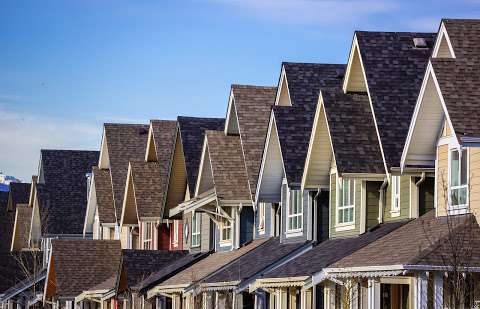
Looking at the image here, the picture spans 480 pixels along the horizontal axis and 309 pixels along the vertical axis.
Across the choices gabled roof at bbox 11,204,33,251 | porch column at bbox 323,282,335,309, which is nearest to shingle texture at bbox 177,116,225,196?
porch column at bbox 323,282,335,309

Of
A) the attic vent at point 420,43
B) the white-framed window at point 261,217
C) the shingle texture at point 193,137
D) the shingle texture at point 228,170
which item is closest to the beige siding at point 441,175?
the attic vent at point 420,43

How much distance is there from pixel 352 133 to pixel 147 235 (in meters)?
26.5

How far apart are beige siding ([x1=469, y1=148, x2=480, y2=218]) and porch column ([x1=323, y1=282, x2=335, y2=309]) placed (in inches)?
311

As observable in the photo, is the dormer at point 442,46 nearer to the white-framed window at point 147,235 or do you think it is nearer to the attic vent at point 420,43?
the attic vent at point 420,43

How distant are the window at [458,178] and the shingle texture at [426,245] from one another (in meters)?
0.55

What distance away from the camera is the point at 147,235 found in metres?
59.0

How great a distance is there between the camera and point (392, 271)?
2647 cm

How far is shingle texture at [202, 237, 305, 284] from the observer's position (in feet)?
123

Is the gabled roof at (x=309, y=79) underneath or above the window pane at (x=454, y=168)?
above

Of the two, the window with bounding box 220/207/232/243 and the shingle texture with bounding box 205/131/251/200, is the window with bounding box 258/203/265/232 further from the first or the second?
the window with bounding box 220/207/232/243

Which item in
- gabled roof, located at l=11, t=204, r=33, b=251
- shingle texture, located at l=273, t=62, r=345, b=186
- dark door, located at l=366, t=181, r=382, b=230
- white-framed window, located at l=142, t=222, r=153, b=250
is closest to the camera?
dark door, located at l=366, t=181, r=382, b=230

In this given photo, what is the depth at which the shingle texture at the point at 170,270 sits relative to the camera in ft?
159

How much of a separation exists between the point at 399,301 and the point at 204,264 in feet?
50.8

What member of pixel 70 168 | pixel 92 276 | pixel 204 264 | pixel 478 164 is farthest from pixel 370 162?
pixel 70 168
